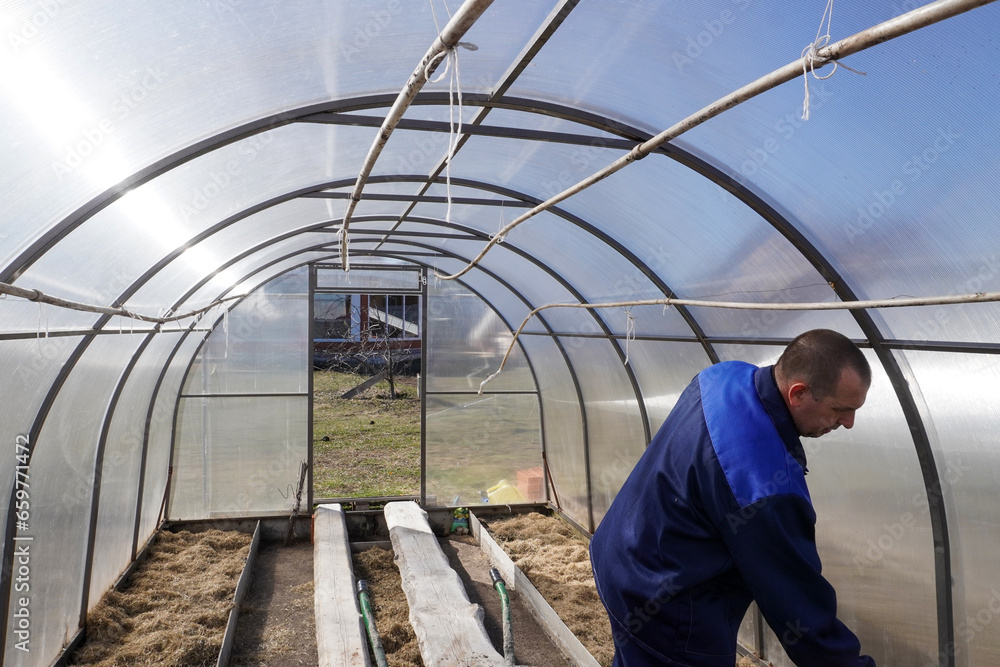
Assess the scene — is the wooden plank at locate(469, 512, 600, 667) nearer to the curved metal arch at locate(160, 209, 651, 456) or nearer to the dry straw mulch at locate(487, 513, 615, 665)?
the dry straw mulch at locate(487, 513, 615, 665)

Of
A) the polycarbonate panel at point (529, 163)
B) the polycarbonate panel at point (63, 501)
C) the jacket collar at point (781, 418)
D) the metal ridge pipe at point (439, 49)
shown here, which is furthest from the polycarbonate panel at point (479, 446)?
the jacket collar at point (781, 418)

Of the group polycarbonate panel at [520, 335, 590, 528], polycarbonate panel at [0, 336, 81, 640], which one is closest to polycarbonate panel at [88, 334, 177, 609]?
polycarbonate panel at [0, 336, 81, 640]

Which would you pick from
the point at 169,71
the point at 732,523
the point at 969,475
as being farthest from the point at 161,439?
the point at 969,475

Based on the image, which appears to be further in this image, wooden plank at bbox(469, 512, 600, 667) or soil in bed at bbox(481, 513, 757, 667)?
soil in bed at bbox(481, 513, 757, 667)

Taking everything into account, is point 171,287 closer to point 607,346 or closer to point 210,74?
point 210,74

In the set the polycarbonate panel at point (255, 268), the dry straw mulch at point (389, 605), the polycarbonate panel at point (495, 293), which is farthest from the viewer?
the polycarbonate panel at point (495, 293)

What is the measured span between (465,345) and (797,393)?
8537 mm

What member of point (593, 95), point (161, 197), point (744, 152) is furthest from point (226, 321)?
point (744, 152)

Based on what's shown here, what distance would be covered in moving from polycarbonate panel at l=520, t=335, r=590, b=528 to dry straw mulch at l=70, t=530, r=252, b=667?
4404 millimetres

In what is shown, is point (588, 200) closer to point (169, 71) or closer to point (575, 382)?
point (169, 71)

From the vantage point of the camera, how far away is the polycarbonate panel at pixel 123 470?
6.70 meters

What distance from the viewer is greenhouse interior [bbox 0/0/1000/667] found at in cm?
291

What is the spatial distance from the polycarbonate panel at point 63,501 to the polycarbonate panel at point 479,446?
4.81 metres

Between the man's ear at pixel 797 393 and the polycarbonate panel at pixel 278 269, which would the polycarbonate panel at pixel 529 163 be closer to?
the man's ear at pixel 797 393
